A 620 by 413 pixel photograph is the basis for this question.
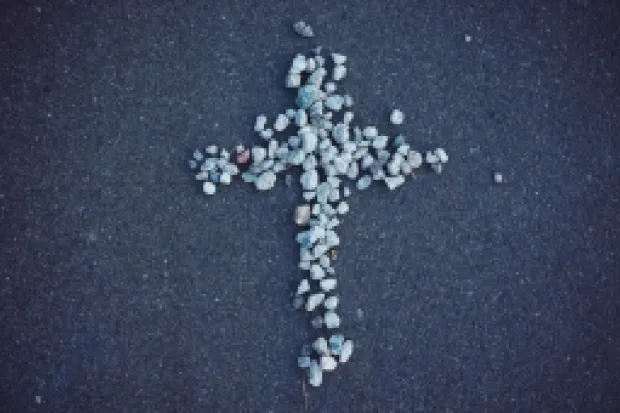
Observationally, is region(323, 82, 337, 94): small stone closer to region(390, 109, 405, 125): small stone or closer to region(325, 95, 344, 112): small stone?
region(325, 95, 344, 112): small stone

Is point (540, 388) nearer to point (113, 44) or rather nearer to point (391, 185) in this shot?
point (391, 185)

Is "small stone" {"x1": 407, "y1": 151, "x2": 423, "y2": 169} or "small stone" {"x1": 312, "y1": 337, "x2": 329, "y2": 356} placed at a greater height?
"small stone" {"x1": 407, "y1": 151, "x2": 423, "y2": 169}

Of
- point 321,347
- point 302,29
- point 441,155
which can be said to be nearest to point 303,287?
point 321,347

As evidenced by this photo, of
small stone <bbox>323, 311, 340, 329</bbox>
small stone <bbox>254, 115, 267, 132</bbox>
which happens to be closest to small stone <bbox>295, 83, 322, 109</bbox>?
small stone <bbox>254, 115, 267, 132</bbox>

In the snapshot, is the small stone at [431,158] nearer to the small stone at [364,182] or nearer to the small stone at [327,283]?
the small stone at [364,182]

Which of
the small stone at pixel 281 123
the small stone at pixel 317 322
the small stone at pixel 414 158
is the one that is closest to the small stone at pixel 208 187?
the small stone at pixel 281 123
